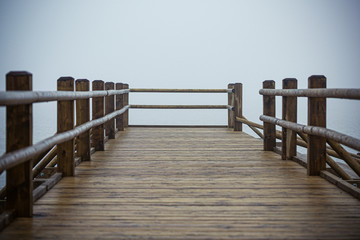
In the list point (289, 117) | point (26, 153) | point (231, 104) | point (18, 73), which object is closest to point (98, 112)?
point (289, 117)

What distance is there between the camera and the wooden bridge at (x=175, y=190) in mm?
2271

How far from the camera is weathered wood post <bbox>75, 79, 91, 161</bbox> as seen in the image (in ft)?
14.1

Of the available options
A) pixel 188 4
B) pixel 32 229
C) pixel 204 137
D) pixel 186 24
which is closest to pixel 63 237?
pixel 32 229

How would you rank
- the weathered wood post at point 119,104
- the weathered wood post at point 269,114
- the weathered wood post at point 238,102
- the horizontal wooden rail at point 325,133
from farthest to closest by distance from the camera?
the weathered wood post at point 238,102 < the weathered wood post at point 119,104 < the weathered wood post at point 269,114 < the horizontal wooden rail at point 325,133

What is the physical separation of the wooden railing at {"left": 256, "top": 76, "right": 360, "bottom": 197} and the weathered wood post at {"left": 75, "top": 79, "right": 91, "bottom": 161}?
2139mm

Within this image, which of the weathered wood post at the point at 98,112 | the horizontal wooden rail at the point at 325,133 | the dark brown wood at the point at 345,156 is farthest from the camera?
the weathered wood post at the point at 98,112

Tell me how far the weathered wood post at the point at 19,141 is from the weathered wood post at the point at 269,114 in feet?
11.0

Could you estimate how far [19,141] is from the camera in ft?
7.96

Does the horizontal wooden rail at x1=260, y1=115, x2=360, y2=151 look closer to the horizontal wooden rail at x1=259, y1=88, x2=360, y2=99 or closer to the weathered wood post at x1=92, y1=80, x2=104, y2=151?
the horizontal wooden rail at x1=259, y1=88, x2=360, y2=99

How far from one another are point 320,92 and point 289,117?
3.23ft

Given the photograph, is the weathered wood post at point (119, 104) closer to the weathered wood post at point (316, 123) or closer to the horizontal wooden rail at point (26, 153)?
the horizontal wooden rail at point (26, 153)

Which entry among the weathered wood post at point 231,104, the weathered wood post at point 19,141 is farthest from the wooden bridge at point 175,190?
the weathered wood post at point 231,104

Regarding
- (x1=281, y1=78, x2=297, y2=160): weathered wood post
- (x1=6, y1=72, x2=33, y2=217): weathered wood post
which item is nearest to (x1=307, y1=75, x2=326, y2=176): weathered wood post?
(x1=281, y1=78, x2=297, y2=160): weathered wood post

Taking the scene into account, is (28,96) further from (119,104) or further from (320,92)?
(119,104)
